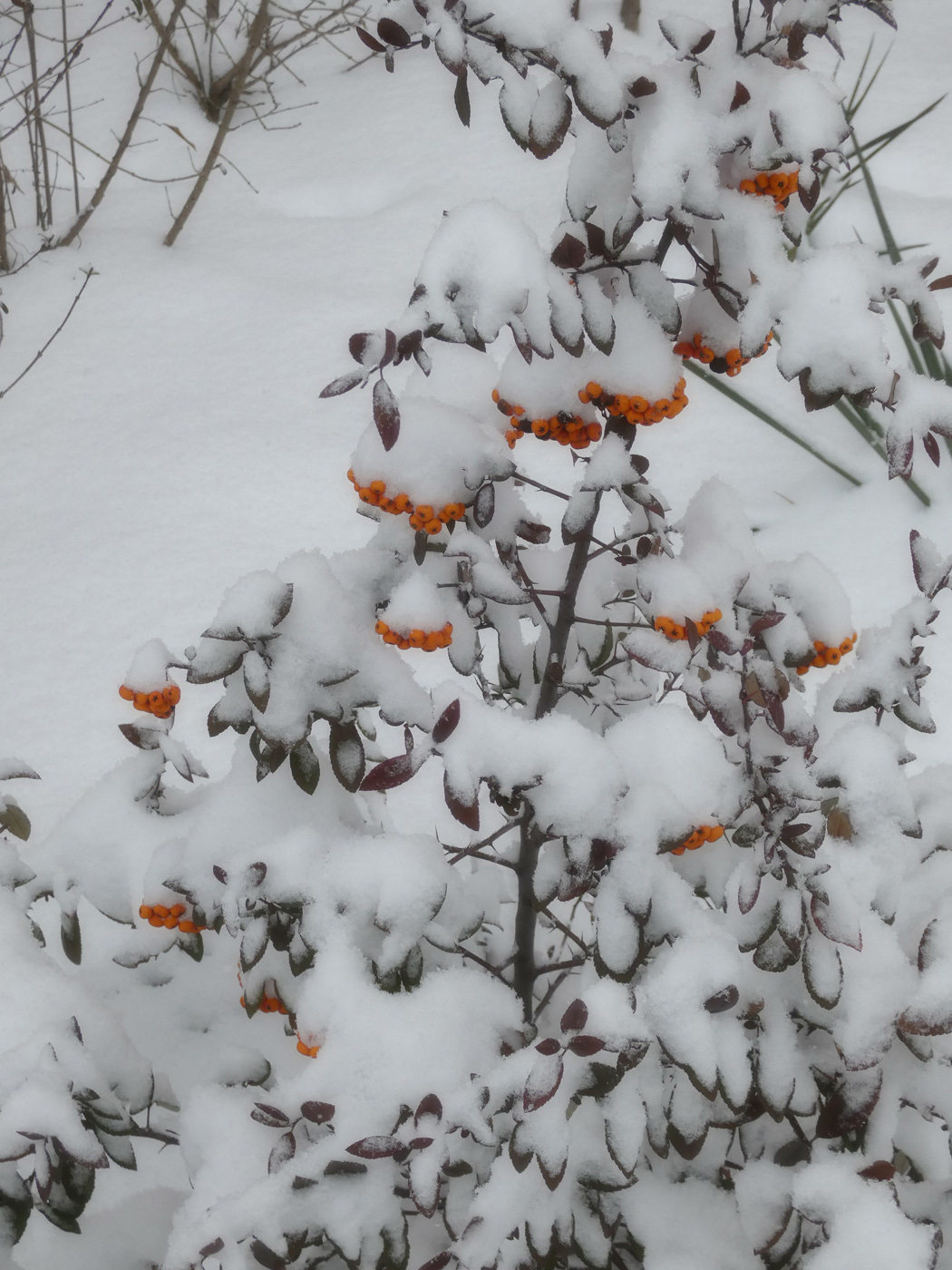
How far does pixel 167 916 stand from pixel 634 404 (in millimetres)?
618

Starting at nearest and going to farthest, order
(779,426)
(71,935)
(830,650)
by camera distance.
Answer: (830,650) → (71,935) → (779,426)

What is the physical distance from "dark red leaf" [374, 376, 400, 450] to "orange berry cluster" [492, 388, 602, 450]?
125mm

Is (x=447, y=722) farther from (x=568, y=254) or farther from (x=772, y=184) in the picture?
(x=772, y=184)

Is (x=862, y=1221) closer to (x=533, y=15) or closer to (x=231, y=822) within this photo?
(x=231, y=822)

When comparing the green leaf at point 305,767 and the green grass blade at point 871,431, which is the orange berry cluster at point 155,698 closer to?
the green leaf at point 305,767

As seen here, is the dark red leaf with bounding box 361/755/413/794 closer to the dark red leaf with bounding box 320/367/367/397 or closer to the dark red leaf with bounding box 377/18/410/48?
the dark red leaf with bounding box 320/367/367/397

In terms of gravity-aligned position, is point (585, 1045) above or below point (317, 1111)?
A: above

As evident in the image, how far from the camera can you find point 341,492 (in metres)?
2.32

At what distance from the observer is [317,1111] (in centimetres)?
77

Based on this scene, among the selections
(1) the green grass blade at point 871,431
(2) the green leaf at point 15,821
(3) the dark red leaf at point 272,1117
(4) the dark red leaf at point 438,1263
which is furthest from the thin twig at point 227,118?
(4) the dark red leaf at point 438,1263

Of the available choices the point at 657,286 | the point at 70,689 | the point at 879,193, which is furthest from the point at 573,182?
the point at 879,193

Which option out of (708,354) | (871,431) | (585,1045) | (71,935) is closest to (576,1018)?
(585,1045)

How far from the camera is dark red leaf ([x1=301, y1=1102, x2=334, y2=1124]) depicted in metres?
0.77

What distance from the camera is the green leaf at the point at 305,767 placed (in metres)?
0.89
